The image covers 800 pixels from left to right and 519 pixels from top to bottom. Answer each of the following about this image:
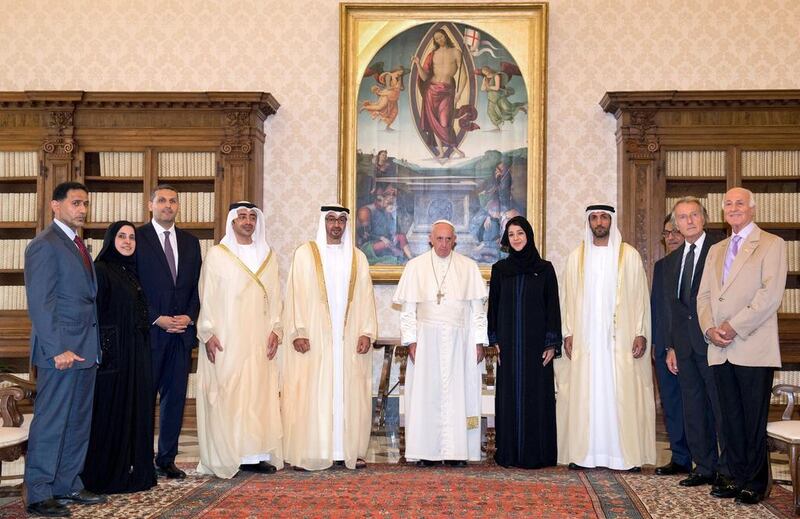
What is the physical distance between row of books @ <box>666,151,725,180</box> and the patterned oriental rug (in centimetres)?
333

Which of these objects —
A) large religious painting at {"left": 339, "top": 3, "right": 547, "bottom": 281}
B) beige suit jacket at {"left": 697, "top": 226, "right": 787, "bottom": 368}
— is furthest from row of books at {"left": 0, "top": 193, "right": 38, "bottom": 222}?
beige suit jacket at {"left": 697, "top": 226, "right": 787, "bottom": 368}

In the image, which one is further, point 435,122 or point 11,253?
point 435,122

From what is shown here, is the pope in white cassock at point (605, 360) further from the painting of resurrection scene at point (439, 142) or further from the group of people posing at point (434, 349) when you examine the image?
the painting of resurrection scene at point (439, 142)

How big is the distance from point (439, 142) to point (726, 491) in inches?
179

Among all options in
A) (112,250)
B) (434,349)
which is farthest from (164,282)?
(434,349)

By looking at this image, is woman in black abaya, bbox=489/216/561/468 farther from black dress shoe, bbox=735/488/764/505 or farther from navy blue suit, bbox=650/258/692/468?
black dress shoe, bbox=735/488/764/505

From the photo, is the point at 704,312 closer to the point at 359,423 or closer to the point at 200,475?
the point at 359,423

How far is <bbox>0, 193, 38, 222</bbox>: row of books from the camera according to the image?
8375 millimetres

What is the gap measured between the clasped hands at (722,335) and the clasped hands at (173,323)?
324 centimetres

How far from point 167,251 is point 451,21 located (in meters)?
4.00

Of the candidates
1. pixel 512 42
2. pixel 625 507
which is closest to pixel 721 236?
pixel 625 507

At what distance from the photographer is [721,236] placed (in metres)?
5.93

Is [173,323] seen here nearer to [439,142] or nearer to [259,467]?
[259,467]

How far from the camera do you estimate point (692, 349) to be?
18.2ft
